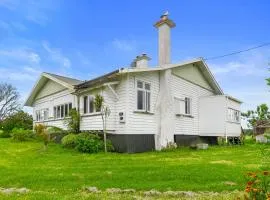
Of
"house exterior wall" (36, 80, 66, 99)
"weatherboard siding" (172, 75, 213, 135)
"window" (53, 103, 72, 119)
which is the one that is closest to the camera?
"weatherboard siding" (172, 75, 213, 135)

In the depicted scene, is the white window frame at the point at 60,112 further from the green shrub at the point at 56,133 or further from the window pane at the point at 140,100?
the window pane at the point at 140,100

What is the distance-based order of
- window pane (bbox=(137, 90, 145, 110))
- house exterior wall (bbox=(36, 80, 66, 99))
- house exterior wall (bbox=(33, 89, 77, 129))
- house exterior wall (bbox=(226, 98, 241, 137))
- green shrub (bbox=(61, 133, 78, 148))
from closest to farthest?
window pane (bbox=(137, 90, 145, 110)) < green shrub (bbox=(61, 133, 78, 148)) < house exterior wall (bbox=(226, 98, 241, 137)) < house exterior wall (bbox=(33, 89, 77, 129)) < house exterior wall (bbox=(36, 80, 66, 99))

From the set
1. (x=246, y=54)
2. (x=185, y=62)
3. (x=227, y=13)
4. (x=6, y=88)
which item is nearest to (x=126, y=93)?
(x=185, y=62)

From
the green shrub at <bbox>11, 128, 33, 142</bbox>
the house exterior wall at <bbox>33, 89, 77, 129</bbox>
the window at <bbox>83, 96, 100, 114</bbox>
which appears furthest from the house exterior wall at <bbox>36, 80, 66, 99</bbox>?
the window at <bbox>83, 96, 100, 114</bbox>

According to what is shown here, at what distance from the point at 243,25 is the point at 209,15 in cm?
182

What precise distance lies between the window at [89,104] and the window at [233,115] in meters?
10.7

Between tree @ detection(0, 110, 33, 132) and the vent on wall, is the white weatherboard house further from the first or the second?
tree @ detection(0, 110, 33, 132)

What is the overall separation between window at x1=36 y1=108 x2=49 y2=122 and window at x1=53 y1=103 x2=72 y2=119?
2127 millimetres

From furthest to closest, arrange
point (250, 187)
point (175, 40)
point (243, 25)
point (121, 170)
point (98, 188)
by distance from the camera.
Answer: point (175, 40) → point (243, 25) → point (121, 170) → point (98, 188) → point (250, 187)

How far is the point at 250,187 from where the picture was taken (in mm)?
4863

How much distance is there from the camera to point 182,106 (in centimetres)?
2161

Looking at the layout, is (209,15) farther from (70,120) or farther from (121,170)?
(70,120)

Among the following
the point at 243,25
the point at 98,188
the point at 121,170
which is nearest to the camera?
the point at 98,188

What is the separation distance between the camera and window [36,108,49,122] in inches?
1114
